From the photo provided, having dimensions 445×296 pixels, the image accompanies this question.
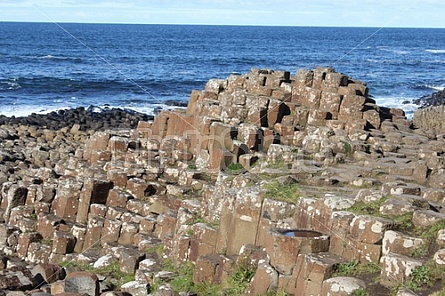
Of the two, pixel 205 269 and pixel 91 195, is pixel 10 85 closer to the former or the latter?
pixel 91 195

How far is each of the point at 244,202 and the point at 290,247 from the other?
264cm

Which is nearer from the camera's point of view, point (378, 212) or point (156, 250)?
point (378, 212)

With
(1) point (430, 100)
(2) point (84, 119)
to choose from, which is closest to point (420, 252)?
(2) point (84, 119)

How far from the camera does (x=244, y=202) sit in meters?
17.3

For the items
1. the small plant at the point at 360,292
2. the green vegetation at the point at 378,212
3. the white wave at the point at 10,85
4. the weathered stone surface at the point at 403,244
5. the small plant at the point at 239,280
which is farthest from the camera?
the white wave at the point at 10,85

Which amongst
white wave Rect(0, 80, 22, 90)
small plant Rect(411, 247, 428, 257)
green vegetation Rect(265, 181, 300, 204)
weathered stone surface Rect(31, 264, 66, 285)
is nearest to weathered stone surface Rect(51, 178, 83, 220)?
weathered stone surface Rect(31, 264, 66, 285)

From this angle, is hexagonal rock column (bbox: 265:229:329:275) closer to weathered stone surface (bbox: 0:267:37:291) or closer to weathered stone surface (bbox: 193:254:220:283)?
weathered stone surface (bbox: 193:254:220:283)

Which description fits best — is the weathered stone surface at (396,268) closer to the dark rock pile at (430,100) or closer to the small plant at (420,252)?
the small plant at (420,252)

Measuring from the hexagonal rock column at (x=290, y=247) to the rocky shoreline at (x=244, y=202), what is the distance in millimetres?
27

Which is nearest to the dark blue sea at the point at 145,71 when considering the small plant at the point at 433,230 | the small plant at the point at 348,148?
the small plant at the point at 348,148

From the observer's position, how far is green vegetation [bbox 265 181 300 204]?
17.3 metres

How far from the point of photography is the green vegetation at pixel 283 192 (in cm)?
1730

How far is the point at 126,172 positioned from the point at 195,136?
2745mm

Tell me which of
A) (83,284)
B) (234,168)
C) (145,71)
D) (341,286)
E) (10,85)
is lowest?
(145,71)
